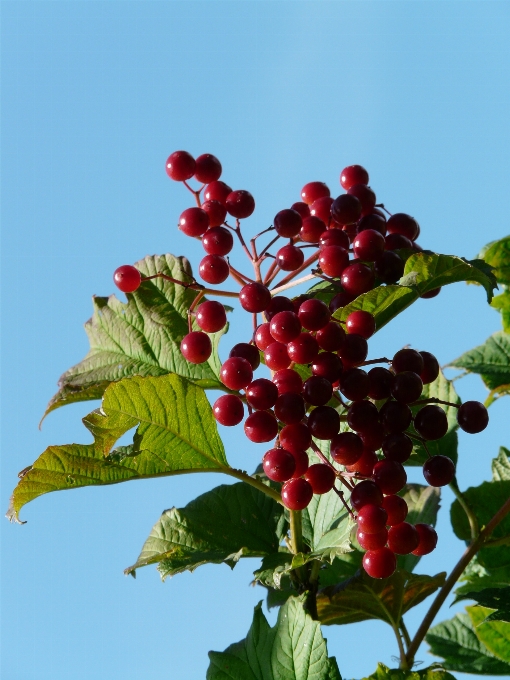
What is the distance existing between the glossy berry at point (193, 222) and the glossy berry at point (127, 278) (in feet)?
0.48

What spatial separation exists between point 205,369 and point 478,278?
0.64 m

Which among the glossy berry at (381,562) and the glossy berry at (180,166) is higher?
the glossy berry at (180,166)

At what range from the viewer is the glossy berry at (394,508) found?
1.39 metres

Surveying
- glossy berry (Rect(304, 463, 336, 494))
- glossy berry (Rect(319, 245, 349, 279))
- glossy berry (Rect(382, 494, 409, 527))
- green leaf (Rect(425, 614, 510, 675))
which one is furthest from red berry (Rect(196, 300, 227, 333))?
green leaf (Rect(425, 614, 510, 675))

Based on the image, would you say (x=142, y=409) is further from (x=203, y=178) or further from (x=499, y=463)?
(x=499, y=463)

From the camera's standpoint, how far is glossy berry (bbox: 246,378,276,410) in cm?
137

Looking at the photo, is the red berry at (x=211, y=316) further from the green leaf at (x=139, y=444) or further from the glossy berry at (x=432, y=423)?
the glossy berry at (x=432, y=423)

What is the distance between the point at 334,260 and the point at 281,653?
0.71m

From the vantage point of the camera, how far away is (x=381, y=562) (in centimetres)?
141

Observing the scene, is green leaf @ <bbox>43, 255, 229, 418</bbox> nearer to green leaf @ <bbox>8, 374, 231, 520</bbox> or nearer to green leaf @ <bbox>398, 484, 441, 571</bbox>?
green leaf @ <bbox>8, 374, 231, 520</bbox>

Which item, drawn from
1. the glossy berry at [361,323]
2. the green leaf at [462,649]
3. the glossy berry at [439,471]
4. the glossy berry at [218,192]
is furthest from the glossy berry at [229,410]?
the green leaf at [462,649]

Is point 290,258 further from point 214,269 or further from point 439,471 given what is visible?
point 439,471

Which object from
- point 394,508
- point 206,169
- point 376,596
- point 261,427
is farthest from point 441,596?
point 206,169

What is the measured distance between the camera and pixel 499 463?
1.97 meters
